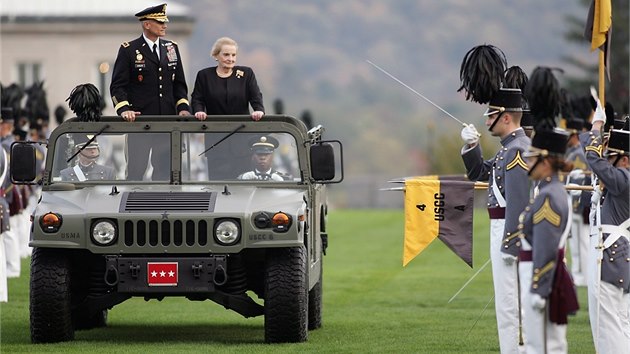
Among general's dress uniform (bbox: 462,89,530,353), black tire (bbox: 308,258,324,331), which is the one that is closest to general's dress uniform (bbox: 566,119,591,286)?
black tire (bbox: 308,258,324,331)

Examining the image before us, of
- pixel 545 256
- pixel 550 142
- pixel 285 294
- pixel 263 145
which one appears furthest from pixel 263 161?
pixel 545 256

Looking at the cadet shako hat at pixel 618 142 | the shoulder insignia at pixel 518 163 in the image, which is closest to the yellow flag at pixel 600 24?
the cadet shako hat at pixel 618 142

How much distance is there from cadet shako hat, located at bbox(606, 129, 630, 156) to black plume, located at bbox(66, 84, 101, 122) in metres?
4.99

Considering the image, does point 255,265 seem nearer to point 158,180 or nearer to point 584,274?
point 158,180

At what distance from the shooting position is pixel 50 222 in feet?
50.1

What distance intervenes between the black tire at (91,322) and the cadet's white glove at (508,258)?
5.08 m

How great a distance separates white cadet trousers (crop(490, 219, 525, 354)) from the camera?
1322 centimetres

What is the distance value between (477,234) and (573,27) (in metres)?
Result: 55.7

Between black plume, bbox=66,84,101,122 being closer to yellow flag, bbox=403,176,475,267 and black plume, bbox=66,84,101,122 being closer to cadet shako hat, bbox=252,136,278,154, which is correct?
cadet shako hat, bbox=252,136,278,154

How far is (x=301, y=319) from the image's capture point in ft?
50.9

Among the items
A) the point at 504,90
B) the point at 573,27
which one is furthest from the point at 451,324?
the point at 573,27

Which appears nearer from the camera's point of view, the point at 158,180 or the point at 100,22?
the point at 158,180

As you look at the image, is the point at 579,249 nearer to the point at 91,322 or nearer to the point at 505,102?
the point at 91,322

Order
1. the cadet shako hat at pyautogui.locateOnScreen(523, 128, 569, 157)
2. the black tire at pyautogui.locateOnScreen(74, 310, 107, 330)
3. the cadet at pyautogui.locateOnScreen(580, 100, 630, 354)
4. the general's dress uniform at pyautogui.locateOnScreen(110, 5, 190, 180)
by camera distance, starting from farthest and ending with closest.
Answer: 1. the black tire at pyautogui.locateOnScreen(74, 310, 107, 330)
2. the general's dress uniform at pyautogui.locateOnScreen(110, 5, 190, 180)
3. the cadet at pyautogui.locateOnScreen(580, 100, 630, 354)
4. the cadet shako hat at pyautogui.locateOnScreen(523, 128, 569, 157)
